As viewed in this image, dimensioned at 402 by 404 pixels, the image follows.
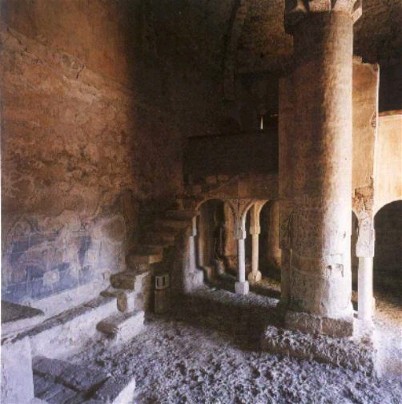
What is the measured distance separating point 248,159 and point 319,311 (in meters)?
3.54

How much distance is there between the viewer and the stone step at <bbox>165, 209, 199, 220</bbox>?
7883 millimetres

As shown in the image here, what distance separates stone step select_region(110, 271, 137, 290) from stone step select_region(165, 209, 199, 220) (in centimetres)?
Answer: 183

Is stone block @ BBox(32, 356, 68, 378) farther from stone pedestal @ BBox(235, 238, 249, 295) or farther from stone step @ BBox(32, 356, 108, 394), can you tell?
stone pedestal @ BBox(235, 238, 249, 295)

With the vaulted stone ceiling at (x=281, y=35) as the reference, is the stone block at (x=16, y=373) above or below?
below

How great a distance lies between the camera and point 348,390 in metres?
4.14

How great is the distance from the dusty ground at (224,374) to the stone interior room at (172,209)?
0.03 m

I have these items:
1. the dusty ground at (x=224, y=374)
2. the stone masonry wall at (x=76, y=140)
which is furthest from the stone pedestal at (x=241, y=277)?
the dusty ground at (x=224, y=374)

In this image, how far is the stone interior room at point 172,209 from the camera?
14.6 ft

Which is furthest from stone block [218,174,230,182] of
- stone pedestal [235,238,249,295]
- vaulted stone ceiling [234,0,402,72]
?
vaulted stone ceiling [234,0,402,72]

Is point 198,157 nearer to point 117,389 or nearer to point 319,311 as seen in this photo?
point 319,311

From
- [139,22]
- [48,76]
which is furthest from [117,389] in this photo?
[139,22]

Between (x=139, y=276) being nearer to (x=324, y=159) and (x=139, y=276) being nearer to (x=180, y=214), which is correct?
(x=180, y=214)

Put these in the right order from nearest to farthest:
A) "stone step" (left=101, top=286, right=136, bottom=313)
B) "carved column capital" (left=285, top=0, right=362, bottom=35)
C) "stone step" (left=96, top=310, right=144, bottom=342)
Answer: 1. "carved column capital" (left=285, top=0, right=362, bottom=35)
2. "stone step" (left=96, top=310, right=144, bottom=342)
3. "stone step" (left=101, top=286, right=136, bottom=313)

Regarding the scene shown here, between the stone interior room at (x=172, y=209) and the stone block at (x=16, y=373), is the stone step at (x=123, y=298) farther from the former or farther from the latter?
the stone block at (x=16, y=373)
